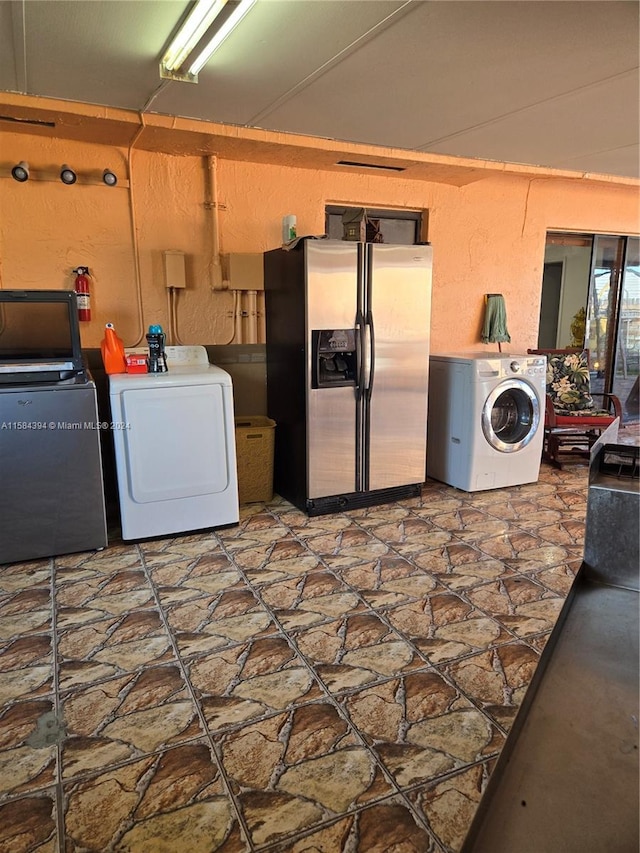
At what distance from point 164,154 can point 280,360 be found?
4.91ft

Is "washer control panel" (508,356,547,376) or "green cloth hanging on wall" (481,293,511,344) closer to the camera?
"washer control panel" (508,356,547,376)

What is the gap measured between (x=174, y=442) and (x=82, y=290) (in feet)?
3.81

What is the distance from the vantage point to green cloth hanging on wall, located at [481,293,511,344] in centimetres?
474

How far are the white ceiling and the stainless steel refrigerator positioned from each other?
2.38 ft

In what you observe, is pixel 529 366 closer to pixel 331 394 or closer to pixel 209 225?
pixel 331 394

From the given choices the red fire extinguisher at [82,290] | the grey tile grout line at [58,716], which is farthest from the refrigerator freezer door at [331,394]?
the grey tile grout line at [58,716]

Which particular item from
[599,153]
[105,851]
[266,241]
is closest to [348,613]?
[105,851]

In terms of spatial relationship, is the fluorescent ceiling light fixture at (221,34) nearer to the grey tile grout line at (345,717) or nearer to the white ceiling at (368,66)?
the white ceiling at (368,66)

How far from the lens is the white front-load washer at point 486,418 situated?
3.88 metres

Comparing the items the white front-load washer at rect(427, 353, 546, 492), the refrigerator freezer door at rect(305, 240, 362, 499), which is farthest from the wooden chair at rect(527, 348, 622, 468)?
the refrigerator freezer door at rect(305, 240, 362, 499)

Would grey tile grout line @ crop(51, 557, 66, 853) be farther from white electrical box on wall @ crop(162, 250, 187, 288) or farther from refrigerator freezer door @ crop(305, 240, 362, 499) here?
white electrical box on wall @ crop(162, 250, 187, 288)

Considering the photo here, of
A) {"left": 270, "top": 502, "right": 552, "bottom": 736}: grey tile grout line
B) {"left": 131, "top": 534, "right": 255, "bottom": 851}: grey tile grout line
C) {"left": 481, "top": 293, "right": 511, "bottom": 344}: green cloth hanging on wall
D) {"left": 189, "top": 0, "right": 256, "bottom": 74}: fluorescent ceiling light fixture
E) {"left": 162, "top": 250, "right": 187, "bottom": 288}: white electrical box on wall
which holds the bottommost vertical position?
{"left": 131, "top": 534, "right": 255, "bottom": 851}: grey tile grout line

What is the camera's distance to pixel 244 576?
278 cm

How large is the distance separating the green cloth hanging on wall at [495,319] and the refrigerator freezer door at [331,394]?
70.4 inches
